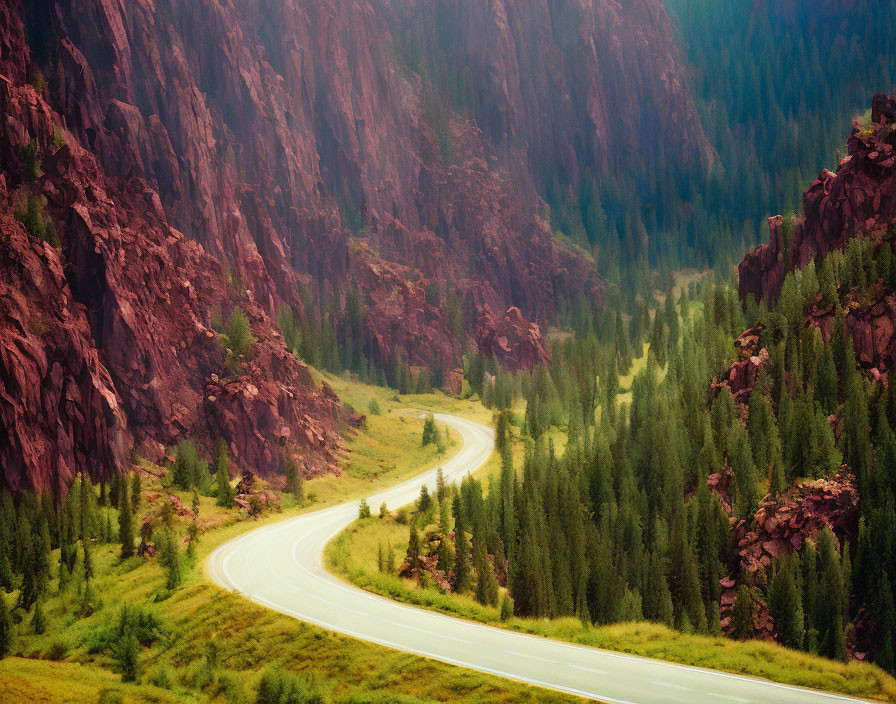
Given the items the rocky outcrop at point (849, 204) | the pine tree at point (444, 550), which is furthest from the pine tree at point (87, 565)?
the rocky outcrop at point (849, 204)

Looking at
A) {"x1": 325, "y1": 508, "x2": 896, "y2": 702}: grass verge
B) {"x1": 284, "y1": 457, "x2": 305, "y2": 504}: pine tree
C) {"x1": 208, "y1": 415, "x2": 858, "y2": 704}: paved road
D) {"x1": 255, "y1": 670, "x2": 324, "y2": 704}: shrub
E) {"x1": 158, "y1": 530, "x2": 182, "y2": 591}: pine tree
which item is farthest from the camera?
{"x1": 284, "y1": 457, "x2": 305, "y2": 504}: pine tree

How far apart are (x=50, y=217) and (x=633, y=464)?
84.1m

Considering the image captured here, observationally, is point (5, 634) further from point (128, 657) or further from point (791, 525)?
point (791, 525)

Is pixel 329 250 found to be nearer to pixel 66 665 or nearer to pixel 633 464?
pixel 633 464

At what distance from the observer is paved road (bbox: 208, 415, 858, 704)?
114 feet

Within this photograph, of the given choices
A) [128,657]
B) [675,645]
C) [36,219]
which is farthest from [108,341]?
[675,645]

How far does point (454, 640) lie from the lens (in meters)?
43.2

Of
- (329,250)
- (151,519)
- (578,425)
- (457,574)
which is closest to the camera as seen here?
(457,574)

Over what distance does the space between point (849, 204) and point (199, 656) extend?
104365 millimetres

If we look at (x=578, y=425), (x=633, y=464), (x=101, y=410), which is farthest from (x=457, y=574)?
(x=578, y=425)

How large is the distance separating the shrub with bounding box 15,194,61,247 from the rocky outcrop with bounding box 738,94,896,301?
4237 inches

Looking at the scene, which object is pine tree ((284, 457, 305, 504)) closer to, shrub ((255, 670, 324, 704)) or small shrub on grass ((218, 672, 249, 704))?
small shrub on grass ((218, 672, 249, 704))

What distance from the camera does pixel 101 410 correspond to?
85.7 metres

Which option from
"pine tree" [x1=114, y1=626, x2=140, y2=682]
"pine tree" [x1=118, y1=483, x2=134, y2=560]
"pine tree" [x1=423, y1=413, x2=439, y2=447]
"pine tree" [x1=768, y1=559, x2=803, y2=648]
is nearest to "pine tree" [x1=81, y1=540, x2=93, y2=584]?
"pine tree" [x1=118, y1=483, x2=134, y2=560]
